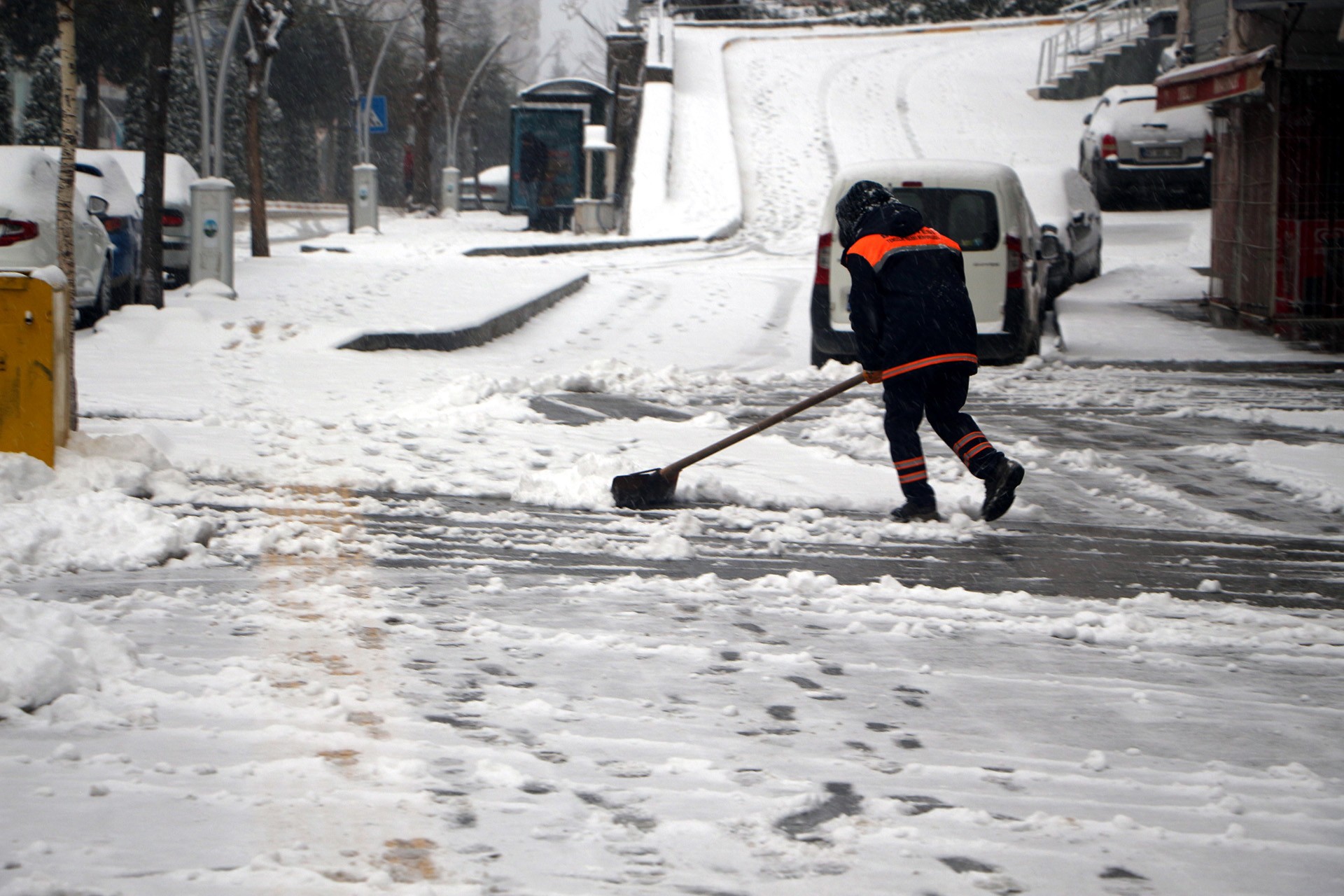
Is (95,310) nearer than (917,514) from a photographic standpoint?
No

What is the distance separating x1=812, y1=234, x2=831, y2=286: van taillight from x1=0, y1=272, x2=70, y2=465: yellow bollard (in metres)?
5.86

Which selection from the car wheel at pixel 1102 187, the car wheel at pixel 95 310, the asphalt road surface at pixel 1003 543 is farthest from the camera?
the car wheel at pixel 1102 187

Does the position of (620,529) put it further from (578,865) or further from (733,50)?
(733,50)

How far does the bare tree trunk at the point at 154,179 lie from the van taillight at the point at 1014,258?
7.09 meters

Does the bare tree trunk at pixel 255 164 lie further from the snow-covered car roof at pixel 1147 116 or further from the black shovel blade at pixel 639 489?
the black shovel blade at pixel 639 489

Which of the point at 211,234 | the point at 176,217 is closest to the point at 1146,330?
the point at 211,234

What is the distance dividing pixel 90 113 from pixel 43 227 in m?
26.5

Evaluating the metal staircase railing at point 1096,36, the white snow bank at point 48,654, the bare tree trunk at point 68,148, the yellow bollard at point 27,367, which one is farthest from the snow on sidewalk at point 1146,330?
the metal staircase railing at point 1096,36

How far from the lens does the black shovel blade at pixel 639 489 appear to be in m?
6.30

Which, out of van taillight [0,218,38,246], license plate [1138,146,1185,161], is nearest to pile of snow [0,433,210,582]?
van taillight [0,218,38,246]

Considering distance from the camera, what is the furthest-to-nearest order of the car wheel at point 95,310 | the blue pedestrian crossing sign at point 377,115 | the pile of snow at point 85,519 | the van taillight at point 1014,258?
the blue pedestrian crossing sign at point 377,115, the car wheel at point 95,310, the van taillight at point 1014,258, the pile of snow at point 85,519

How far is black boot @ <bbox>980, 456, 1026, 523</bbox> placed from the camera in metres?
5.88

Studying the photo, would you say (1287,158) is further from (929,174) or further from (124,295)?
(124,295)

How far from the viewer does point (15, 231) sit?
10695 millimetres
